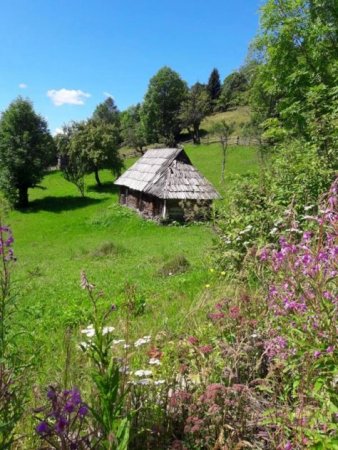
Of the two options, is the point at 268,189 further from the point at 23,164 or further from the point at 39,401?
the point at 23,164

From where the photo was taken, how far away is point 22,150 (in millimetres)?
40812

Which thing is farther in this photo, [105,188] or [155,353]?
[105,188]

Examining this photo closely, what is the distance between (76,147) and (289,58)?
95.8ft

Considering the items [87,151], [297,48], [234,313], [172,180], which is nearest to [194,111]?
[87,151]

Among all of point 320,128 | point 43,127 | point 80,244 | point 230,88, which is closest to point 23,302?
point 320,128

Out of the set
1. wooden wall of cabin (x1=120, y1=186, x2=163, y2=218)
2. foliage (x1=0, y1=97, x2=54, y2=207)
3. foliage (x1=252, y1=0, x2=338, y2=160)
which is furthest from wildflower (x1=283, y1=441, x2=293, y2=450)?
foliage (x1=0, y1=97, x2=54, y2=207)

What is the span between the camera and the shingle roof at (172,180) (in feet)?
95.2

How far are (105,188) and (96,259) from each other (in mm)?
29230

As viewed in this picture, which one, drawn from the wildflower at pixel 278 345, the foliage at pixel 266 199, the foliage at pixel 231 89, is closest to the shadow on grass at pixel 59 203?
the foliage at pixel 266 199

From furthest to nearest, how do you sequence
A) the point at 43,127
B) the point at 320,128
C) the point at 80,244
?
the point at 43,127 < the point at 80,244 < the point at 320,128

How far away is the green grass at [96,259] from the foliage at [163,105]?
19.8 metres

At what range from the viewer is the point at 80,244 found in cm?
2661

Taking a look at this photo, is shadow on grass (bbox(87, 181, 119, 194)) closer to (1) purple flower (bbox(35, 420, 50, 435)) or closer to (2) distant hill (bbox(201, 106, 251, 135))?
(2) distant hill (bbox(201, 106, 251, 135))

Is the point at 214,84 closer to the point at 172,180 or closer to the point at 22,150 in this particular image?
the point at 22,150
